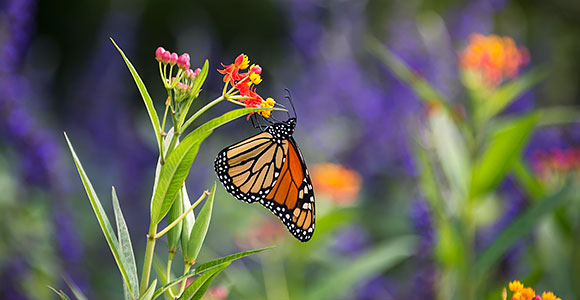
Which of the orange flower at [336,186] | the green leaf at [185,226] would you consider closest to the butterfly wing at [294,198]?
the green leaf at [185,226]

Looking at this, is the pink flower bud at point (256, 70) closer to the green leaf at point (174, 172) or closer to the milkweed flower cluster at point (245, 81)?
the milkweed flower cluster at point (245, 81)

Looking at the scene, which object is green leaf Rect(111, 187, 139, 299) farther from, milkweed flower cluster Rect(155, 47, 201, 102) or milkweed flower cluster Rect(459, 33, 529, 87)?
milkweed flower cluster Rect(459, 33, 529, 87)

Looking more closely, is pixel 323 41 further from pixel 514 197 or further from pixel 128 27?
pixel 514 197

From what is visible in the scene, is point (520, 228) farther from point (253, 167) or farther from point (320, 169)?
point (320, 169)

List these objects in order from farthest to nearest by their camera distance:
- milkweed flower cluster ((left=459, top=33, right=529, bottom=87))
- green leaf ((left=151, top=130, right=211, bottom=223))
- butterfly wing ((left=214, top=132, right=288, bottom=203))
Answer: milkweed flower cluster ((left=459, top=33, right=529, bottom=87))
butterfly wing ((left=214, top=132, right=288, bottom=203))
green leaf ((left=151, top=130, right=211, bottom=223))

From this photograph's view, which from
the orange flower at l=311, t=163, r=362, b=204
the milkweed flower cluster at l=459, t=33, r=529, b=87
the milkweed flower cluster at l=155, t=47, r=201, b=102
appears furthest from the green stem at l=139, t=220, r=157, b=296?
the orange flower at l=311, t=163, r=362, b=204

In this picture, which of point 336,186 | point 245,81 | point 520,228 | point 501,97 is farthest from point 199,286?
point 336,186
